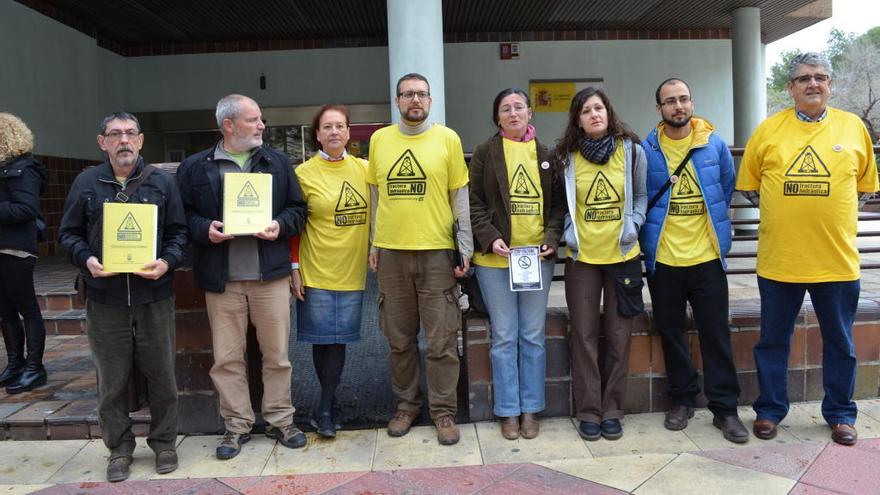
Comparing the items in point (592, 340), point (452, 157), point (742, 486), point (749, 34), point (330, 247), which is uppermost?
point (749, 34)

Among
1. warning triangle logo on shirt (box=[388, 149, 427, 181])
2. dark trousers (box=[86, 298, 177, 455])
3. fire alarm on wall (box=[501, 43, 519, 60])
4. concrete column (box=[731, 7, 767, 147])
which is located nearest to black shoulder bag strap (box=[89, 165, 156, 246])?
dark trousers (box=[86, 298, 177, 455])

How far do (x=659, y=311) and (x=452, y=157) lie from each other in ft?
Answer: 4.84

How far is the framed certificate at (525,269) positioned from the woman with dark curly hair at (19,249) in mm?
3227

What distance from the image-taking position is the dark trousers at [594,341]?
11.8ft

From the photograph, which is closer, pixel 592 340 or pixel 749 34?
pixel 592 340

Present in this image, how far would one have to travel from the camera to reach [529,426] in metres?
3.66

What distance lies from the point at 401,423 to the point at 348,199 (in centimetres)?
133

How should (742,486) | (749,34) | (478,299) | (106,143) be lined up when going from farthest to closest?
(749,34)
(478,299)
(106,143)
(742,486)

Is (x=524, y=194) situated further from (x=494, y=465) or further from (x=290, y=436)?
(x=290, y=436)

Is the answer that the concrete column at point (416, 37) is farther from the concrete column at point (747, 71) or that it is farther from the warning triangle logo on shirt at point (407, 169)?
the concrete column at point (747, 71)

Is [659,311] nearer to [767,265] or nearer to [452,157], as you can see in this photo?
[767,265]

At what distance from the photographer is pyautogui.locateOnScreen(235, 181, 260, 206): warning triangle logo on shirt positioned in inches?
130

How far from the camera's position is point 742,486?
3.00 m

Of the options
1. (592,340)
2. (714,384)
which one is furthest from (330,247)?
(714,384)
